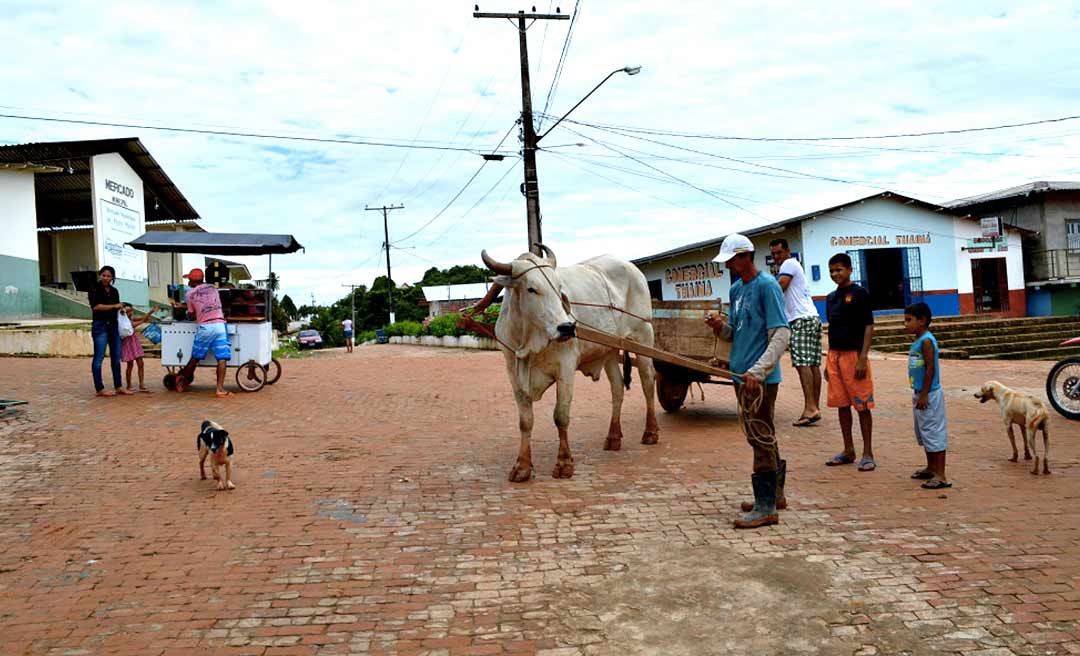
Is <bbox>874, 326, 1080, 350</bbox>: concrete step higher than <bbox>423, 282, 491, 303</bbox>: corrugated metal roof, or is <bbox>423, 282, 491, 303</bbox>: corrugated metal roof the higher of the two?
<bbox>423, 282, 491, 303</bbox>: corrugated metal roof

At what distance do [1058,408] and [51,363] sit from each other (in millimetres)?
17083

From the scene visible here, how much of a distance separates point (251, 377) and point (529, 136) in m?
11.3

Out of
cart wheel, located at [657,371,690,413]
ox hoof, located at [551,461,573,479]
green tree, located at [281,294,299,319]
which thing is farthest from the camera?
green tree, located at [281,294,299,319]

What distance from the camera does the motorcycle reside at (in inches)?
342

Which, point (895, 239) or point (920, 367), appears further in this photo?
point (895, 239)

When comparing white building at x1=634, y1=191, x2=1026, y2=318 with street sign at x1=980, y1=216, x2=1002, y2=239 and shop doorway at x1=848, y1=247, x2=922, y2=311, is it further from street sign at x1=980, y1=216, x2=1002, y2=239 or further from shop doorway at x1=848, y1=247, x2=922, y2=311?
street sign at x1=980, y1=216, x2=1002, y2=239

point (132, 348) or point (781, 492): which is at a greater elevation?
point (132, 348)

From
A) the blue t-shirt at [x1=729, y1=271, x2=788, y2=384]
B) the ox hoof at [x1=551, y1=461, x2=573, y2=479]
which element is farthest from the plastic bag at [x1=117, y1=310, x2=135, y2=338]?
the blue t-shirt at [x1=729, y1=271, x2=788, y2=384]

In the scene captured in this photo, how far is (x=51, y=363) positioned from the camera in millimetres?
15383

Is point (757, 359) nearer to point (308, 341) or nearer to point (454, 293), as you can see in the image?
point (308, 341)

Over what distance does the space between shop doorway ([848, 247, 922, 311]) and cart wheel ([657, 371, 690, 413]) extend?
55.9 feet

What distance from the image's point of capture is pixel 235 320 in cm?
1160

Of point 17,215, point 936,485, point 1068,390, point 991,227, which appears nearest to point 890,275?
point 991,227

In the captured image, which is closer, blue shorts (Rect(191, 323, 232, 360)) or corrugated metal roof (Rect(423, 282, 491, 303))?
blue shorts (Rect(191, 323, 232, 360))
